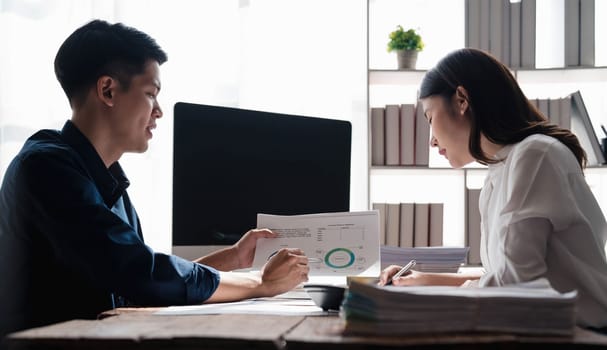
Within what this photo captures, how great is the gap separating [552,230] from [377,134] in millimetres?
1643

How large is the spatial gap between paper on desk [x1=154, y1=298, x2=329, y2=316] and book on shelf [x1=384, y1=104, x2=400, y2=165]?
1.49 meters

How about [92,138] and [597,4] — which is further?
[597,4]

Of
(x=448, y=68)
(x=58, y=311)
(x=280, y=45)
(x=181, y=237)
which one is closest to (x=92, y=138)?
(x=181, y=237)

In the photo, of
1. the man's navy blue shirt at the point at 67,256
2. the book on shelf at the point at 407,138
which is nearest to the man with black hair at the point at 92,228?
the man's navy blue shirt at the point at 67,256

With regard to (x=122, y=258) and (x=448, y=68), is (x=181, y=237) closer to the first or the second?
(x=122, y=258)

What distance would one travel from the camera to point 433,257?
1896mm

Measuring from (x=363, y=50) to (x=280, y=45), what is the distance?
379 millimetres

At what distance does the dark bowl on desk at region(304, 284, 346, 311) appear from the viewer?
4.30 ft

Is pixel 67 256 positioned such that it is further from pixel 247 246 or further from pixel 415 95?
pixel 415 95

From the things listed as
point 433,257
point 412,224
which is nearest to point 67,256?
point 433,257

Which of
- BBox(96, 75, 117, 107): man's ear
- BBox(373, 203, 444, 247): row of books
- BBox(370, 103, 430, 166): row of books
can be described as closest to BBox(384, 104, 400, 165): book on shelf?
BBox(370, 103, 430, 166): row of books

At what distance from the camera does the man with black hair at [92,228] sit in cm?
138

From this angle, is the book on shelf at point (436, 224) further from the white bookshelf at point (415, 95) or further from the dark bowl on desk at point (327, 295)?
the dark bowl on desk at point (327, 295)

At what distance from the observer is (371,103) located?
337 cm
